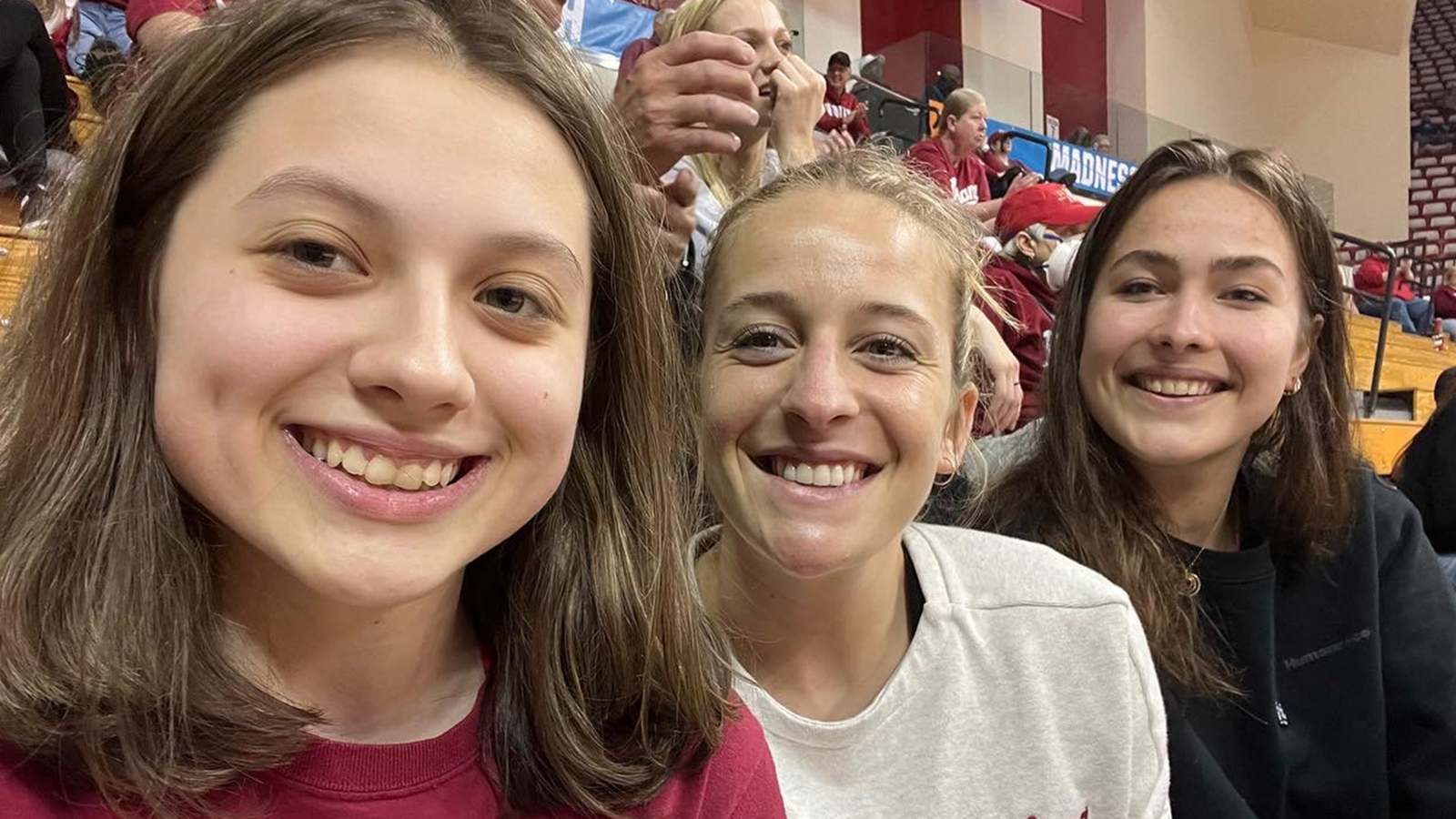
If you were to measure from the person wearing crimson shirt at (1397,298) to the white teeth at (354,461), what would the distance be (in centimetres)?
925

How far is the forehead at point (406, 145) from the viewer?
23.9 inches

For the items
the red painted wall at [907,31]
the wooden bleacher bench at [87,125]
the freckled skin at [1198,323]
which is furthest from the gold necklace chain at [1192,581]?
the red painted wall at [907,31]

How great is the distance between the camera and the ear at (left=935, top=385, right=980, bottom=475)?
1090 mm

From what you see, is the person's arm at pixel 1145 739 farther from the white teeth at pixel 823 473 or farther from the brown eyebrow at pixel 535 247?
the brown eyebrow at pixel 535 247

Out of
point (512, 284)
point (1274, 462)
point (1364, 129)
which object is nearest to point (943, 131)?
point (1274, 462)

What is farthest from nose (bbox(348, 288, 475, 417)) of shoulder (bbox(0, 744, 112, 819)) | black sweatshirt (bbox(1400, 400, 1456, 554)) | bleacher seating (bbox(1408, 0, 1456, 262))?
bleacher seating (bbox(1408, 0, 1456, 262))

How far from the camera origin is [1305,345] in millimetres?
1405

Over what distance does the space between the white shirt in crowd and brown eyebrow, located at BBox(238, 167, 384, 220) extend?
600 millimetres

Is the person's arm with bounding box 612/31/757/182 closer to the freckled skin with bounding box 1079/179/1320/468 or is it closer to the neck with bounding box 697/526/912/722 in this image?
the neck with bounding box 697/526/912/722

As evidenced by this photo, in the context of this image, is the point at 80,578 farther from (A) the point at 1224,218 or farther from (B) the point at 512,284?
(A) the point at 1224,218

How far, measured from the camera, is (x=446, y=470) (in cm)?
65

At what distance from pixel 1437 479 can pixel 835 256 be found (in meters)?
1.81

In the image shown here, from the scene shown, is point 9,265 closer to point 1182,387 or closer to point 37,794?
point 37,794

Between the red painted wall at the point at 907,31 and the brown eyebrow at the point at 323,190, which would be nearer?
the brown eyebrow at the point at 323,190
